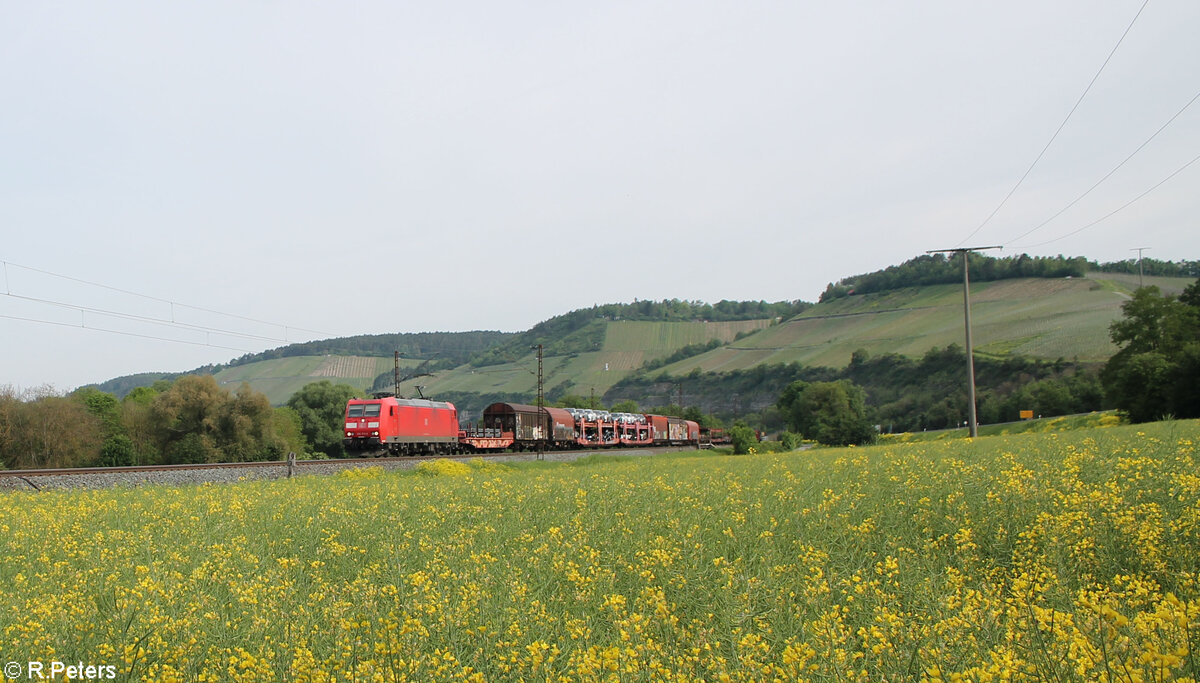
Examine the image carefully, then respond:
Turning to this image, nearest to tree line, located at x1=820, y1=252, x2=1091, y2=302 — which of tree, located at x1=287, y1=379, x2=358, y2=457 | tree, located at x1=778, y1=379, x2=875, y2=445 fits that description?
tree, located at x1=778, y1=379, x2=875, y2=445

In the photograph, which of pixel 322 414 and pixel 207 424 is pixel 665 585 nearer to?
pixel 207 424

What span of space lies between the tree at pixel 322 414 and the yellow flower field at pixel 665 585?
6714 centimetres

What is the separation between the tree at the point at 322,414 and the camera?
76.1m

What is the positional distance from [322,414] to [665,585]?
76.2m

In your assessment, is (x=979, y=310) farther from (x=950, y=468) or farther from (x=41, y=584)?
(x=41, y=584)

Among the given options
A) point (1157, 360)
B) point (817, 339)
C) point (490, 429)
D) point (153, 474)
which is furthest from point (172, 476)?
point (817, 339)

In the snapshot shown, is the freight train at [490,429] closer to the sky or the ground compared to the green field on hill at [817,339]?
closer to the ground

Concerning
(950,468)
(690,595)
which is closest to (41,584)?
(690,595)

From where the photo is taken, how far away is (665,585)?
6457mm

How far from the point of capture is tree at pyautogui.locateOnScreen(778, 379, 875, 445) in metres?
69.4

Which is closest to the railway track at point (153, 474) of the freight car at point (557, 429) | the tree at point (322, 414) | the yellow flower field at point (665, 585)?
the yellow flower field at point (665, 585)

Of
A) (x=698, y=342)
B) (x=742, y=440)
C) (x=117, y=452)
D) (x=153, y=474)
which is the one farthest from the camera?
(x=698, y=342)

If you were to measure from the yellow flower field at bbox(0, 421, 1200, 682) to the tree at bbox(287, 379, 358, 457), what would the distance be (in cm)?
6714

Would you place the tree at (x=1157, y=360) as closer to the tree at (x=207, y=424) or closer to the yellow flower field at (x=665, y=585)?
the yellow flower field at (x=665, y=585)
